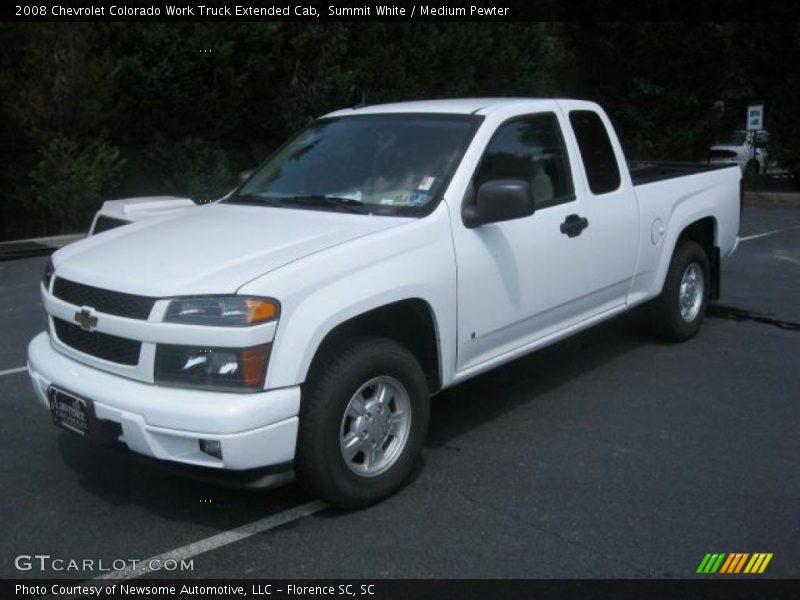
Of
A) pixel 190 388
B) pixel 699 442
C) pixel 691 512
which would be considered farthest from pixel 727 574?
pixel 190 388

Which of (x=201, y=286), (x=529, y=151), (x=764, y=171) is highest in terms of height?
(x=529, y=151)

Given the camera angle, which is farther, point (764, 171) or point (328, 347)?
point (764, 171)

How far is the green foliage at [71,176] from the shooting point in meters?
14.4

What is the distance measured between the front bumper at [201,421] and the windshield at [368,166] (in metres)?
1.38

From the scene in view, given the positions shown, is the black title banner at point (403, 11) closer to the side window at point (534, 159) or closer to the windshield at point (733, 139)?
the windshield at point (733, 139)

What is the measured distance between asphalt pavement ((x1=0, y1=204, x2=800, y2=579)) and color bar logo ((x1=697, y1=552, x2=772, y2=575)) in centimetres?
4

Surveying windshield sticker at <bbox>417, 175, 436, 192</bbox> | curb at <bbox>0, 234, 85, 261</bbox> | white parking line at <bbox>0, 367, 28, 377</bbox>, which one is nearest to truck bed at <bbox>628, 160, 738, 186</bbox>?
windshield sticker at <bbox>417, 175, 436, 192</bbox>

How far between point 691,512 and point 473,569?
1.14m

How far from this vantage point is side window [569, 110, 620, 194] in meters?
5.67

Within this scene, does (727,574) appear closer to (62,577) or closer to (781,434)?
(781,434)

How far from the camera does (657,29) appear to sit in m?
19.7

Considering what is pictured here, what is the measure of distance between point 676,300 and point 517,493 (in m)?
2.95
